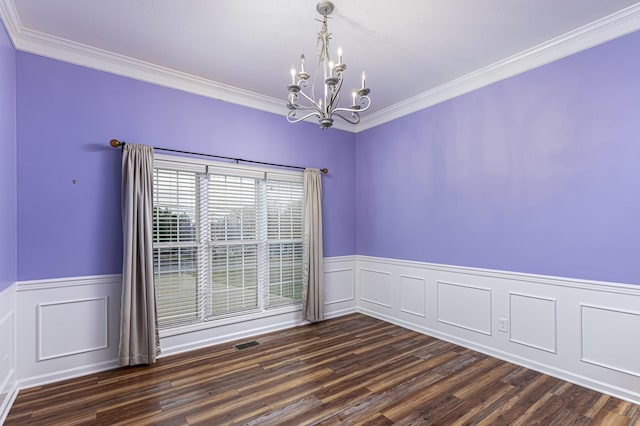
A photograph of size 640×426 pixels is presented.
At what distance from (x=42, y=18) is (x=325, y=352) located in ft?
12.8

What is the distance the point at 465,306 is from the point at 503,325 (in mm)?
425

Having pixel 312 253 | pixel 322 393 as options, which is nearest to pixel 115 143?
pixel 312 253

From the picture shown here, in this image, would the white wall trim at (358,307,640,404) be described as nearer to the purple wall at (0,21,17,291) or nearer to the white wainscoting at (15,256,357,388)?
the white wainscoting at (15,256,357,388)

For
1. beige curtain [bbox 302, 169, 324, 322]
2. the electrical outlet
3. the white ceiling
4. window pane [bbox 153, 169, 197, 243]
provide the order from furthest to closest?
beige curtain [bbox 302, 169, 324, 322], window pane [bbox 153, 169, 197, 243], the electrical outlet, the white ceiling

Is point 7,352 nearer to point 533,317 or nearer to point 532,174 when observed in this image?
point 533,317

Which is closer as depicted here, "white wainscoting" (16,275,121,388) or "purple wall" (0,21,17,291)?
"purple wall" (0,21,17,291)

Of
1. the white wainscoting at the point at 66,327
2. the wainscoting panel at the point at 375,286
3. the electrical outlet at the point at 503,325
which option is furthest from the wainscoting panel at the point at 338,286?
the white wainscoting at the point at 66,327

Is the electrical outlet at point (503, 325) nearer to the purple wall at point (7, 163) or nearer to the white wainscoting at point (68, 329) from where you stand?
the white wainscoting at point (68, 329)

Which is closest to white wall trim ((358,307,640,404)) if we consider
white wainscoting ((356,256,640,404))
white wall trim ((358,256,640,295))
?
white wainscoting ((356,256,640,404))

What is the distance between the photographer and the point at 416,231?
14.1 ft

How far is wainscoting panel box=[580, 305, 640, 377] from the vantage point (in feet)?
8.47

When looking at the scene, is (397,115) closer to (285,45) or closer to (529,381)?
(285,45)

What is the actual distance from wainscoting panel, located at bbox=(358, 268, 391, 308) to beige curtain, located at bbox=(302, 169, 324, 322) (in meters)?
0.80

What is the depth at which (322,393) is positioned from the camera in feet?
8.93
